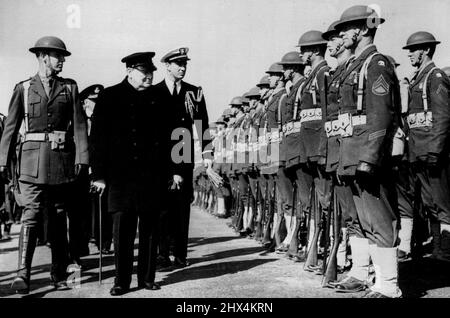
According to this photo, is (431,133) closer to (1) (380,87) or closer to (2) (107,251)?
(1) (380,87)

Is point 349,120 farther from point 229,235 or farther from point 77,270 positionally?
point 229,235

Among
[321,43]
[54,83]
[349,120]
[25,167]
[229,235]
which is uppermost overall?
[321,43]

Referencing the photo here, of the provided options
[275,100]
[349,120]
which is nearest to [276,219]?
[275,100]

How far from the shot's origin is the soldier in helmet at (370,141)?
535 cm

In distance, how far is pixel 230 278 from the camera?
669 cm

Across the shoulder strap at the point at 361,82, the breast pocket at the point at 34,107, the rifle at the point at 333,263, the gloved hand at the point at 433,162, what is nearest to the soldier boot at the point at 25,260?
the breast pocket at the point at 34,107

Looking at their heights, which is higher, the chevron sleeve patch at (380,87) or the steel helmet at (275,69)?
the steel helmet at (275,69)

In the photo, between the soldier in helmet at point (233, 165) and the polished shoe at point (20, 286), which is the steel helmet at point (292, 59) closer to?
the soldier in helmet at point (233, 165)

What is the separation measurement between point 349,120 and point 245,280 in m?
2.16

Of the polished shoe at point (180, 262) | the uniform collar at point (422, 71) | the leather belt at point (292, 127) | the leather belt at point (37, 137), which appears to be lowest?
the polished shoe at point (180, 262)

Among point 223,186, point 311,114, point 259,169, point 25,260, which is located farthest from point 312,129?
point 223,186

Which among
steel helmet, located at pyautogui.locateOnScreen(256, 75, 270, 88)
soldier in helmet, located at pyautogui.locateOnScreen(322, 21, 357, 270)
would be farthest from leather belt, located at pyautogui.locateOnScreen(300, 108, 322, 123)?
steel helmet, located at pyautogui.locateOnScreen(256, 75, 270, 88)

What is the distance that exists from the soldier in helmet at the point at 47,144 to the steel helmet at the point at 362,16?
9.94 feet

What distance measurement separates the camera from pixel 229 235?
11773 millimetres
